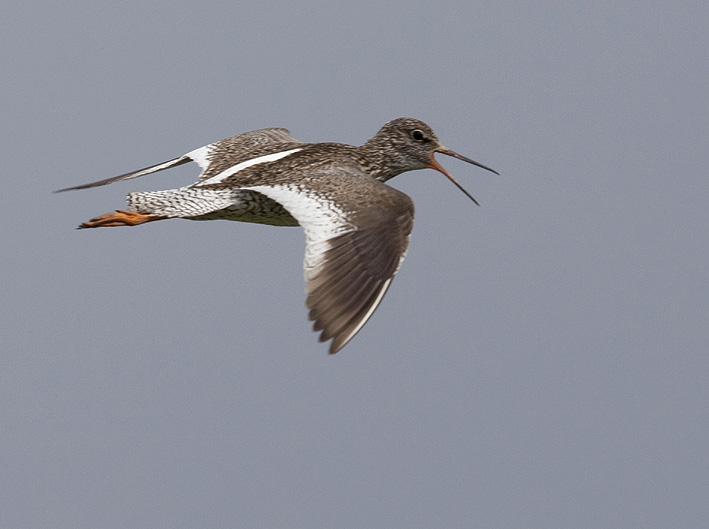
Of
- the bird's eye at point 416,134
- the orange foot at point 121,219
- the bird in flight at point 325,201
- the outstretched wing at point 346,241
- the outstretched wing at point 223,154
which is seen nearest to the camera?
the outstretched wing at point 346,241

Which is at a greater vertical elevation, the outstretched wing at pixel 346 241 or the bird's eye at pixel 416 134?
the bird's eye at pixel 416 134

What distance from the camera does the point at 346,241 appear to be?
11234mm

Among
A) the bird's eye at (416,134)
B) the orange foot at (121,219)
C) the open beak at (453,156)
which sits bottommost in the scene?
the orange foot at (121,219)

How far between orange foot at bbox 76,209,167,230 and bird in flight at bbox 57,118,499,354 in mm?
11

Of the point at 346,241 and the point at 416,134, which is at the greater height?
the point at 416,134

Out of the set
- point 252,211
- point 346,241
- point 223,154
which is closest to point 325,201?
point 346,241

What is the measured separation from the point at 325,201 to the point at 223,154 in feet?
10.4

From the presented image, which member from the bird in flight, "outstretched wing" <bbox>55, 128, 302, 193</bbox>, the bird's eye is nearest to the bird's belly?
the bird in flight

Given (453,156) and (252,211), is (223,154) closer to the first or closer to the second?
(252,211)

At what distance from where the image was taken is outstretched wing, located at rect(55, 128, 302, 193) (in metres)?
14.1

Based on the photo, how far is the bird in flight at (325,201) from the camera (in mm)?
10648

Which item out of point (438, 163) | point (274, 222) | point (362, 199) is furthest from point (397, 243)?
point (438, 163)

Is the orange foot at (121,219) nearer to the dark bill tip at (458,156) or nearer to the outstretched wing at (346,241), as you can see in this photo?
the outstretched wing at (346,241)

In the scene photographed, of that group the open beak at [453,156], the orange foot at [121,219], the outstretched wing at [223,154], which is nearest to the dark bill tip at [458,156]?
the open beak at [453,156]
